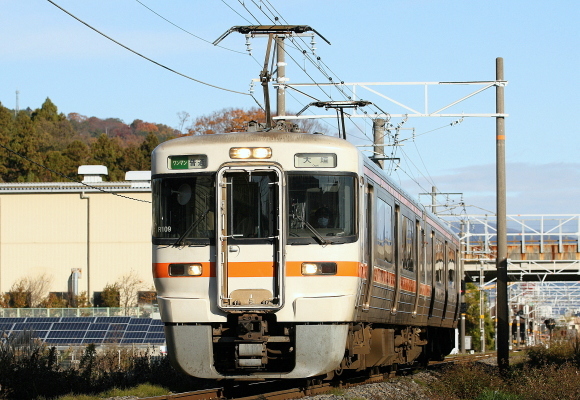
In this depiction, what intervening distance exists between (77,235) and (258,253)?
149 ft

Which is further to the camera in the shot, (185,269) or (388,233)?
(388,233)

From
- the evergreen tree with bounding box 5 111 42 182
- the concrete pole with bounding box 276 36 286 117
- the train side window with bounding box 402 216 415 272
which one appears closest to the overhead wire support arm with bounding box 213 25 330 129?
the concrete pole with bounding box 276 36 286 117

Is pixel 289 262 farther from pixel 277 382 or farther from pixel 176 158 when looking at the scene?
pixel 277 382

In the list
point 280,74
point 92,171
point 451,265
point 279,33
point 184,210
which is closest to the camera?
point 184,210

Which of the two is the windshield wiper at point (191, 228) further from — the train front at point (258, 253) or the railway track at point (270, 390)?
the railway track at point (270, 390)

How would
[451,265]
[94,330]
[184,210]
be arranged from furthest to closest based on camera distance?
[94,330], [451,265], [184,210]

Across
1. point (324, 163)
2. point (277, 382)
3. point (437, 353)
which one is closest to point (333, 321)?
point (324, 163)

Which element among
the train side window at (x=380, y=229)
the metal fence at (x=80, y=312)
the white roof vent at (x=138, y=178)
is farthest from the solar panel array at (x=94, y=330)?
the white roof vent at (x=138, y=178)


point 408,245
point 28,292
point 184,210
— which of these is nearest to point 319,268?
point 184,210

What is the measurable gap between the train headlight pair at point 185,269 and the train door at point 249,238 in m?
0.28

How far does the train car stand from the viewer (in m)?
10.5

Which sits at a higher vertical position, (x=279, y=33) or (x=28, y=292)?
(x=279, y=33)

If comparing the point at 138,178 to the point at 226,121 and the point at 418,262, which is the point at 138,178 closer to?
the point at 226,121

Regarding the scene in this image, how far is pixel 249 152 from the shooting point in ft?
35.5
